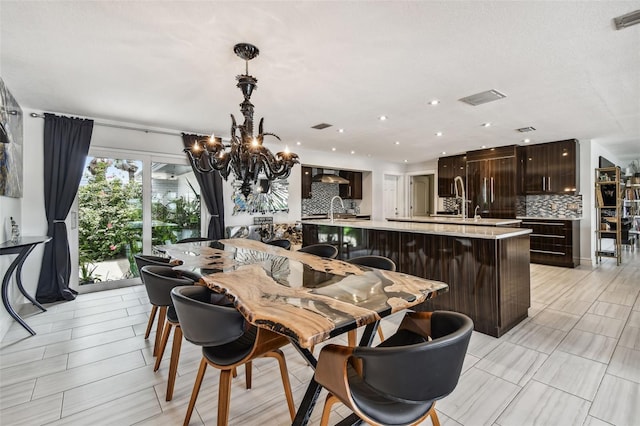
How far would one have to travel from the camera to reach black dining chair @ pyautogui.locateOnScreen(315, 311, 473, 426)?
973mm

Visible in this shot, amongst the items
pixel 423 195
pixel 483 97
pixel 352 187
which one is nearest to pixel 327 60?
pixel 483 97

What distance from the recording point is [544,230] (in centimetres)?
604

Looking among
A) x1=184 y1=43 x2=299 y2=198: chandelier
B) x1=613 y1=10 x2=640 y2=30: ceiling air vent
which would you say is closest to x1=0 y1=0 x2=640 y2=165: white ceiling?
x1=613 y1=10 x2=640 y2=30: ceiling air vent

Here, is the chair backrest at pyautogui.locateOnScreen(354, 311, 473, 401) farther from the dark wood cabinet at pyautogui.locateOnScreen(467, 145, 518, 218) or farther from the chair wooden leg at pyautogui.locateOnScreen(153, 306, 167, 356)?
the dark wood cabinet at pyautogui.locateOnScreen(467, 145, 518, 218)

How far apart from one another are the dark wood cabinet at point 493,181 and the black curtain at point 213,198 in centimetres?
563

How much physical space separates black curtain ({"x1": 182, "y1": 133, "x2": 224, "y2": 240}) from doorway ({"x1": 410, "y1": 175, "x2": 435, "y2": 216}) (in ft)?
→ 21.7

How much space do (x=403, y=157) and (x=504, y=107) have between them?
13.4ft

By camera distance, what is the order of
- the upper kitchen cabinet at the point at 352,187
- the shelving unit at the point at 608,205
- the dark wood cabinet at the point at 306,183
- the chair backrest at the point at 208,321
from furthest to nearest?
the upper kitchen cabinet at the point at 352,187
the dark wood cabinet at the point at 306,183
the shelving unit at the point at 608,205
the chair backrest at the point at 208,321

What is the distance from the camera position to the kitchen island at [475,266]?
2783mm

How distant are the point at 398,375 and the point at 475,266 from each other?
227cm

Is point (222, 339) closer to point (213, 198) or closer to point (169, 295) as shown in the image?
point (169, 295)

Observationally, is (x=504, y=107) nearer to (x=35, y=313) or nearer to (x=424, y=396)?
(x=424, y=396)

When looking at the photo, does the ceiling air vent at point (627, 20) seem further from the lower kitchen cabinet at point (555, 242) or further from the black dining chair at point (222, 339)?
the lower kitchen cabinet at point (555, 242)

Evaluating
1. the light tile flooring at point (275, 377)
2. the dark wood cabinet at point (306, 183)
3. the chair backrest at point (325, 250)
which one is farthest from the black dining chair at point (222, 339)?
the dark wood cabinet at point (306, 183)
